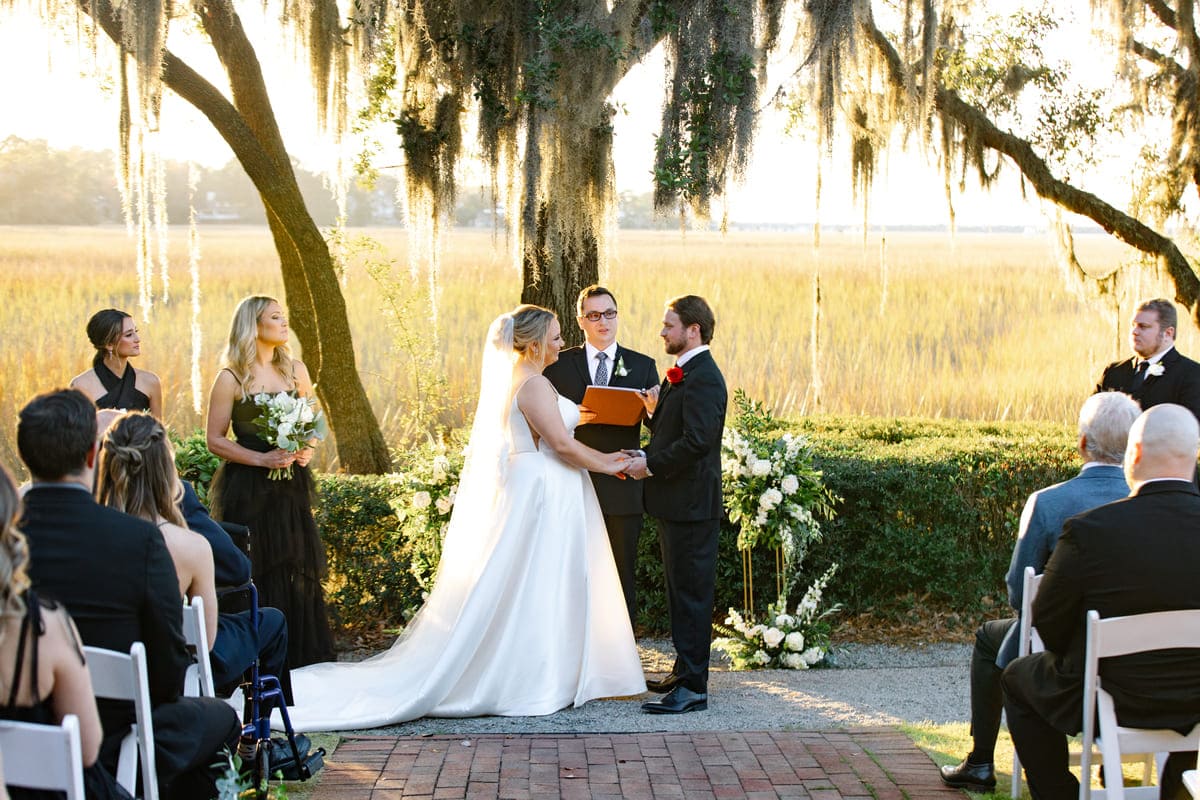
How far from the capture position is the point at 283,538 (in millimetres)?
5934

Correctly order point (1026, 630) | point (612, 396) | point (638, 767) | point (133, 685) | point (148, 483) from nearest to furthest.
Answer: point (133, 685) → point (148, 483) → point (1026, 630) → point (638, 767) → point (612, 396)

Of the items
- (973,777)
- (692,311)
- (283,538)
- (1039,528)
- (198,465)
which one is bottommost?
(973,777)

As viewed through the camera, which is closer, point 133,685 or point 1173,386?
point 133,685

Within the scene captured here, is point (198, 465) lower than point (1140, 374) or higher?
lower

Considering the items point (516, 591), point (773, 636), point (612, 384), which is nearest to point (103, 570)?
point (516, 591)

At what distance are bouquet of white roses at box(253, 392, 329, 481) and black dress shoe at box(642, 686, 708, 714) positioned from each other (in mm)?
2084

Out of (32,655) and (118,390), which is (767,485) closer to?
(118,390)

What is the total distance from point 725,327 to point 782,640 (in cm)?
694

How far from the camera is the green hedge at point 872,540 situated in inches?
275

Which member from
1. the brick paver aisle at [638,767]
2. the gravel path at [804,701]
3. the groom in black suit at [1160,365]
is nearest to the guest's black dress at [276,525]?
the gravel path at [804,701]

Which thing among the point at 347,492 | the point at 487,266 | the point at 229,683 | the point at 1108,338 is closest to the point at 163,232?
the point at 347,492

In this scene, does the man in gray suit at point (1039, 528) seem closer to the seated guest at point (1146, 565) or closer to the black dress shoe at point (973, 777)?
the black dress shoe at point (973, 777)

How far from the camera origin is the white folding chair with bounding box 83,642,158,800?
3059 millimetres

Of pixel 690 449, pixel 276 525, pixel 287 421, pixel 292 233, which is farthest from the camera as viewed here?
pixel 292 233
